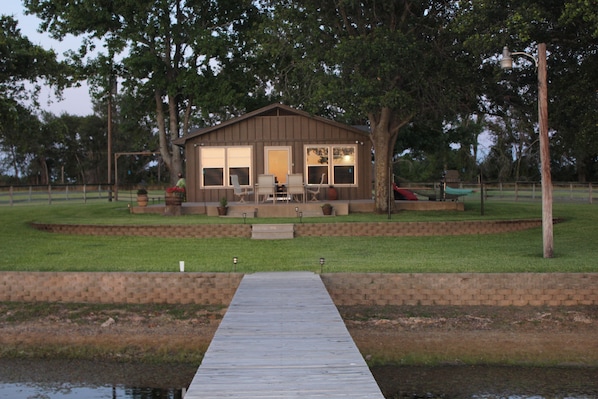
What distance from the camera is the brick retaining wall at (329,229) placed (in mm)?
17609

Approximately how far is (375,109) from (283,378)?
1452 centimetres

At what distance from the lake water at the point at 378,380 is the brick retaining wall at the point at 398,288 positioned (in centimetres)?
181

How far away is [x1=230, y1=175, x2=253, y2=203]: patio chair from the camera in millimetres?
21672

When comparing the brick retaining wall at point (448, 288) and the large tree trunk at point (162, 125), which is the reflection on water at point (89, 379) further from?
the large tree trunk at point (162, 125)

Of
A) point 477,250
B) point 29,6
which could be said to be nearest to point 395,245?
point 477,250

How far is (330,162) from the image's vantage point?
76.8ft

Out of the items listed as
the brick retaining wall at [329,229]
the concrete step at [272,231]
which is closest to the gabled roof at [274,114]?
the brick retaining wall at [329,229]

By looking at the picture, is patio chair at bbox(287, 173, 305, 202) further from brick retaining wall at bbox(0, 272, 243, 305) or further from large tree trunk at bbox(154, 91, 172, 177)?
large tree trunk at bbox(154, 91, 172, 177)

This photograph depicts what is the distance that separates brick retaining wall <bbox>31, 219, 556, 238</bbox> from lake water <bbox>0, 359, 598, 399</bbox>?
797 cm

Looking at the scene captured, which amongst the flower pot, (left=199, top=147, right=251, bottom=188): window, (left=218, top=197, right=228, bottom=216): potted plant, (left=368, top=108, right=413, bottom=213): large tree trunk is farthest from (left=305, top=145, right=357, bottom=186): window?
(left=218, top=197, right=228, bottom=216): potted plant

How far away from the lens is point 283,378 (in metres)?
5.95

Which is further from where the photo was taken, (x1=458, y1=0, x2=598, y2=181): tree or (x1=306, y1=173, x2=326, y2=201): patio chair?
(x1=306, y1=173, x2=326, y2=201): patio chair

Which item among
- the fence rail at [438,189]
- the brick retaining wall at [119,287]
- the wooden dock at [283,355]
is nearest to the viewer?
the wooden dock at [283,355]

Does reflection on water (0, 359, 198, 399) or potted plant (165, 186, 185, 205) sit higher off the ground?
potted plant (165, 186, 185, 205)
